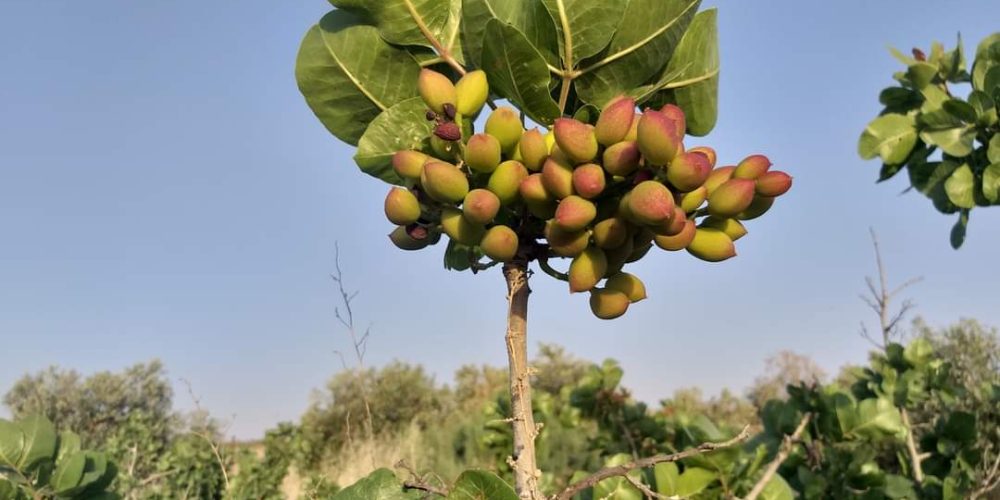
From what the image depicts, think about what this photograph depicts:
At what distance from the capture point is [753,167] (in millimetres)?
868

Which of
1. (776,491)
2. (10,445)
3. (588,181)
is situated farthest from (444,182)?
(10,445)

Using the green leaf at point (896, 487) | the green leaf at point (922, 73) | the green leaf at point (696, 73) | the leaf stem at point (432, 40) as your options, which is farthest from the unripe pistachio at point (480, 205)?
the green leaf at point (922, 73)

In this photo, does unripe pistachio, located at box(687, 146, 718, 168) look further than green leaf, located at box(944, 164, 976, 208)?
No

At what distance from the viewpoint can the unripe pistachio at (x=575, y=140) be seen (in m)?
0.82

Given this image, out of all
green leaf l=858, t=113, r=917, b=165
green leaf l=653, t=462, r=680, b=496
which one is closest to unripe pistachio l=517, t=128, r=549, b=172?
green leaf l=653, t=462, r=680, b=496

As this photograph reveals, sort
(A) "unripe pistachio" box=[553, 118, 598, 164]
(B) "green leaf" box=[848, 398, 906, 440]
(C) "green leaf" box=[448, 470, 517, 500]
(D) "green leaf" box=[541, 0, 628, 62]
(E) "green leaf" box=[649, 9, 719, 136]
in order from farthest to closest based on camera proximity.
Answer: (B) "green leaf" box=[848, 398, 906, 440]
(E) "green leaf" box=[649, 9, 719, 136]
(D) "green leaf" box=[541, 0, 628, 62]
(A) "unripe pistachio" box=[553, 118, 598, 164]
(C) "green leaf" box=[448, 470, 517, 500]

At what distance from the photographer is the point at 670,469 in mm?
1723

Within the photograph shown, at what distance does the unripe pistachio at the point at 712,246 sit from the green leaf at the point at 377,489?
0.43 metres

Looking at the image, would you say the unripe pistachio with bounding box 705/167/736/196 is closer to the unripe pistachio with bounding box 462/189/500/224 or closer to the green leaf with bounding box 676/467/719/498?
the unripe pistachio with bounding box 462/189/500/224

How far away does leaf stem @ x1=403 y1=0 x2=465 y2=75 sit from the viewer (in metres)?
0.96

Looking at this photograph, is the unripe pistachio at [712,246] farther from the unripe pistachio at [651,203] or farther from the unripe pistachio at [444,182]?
the unripe pistachio at [444,182]

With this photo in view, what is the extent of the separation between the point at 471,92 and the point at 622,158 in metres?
0.21

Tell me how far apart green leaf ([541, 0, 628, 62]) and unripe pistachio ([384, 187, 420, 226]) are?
0.27 m

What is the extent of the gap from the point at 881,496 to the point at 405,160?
245 centimetres
